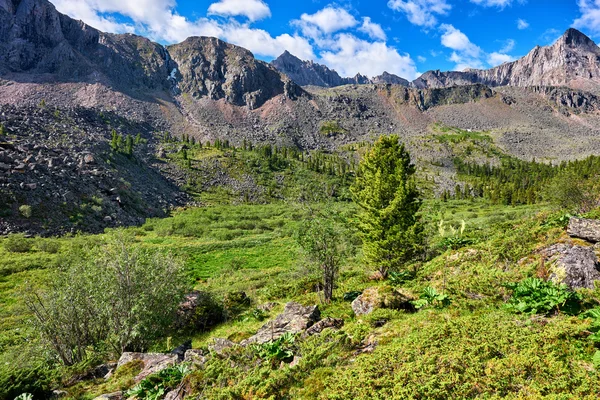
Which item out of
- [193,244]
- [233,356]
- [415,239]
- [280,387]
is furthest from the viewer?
[193,244]

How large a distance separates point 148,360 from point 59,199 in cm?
6667

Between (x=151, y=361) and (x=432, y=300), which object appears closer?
(x=432, y=300)

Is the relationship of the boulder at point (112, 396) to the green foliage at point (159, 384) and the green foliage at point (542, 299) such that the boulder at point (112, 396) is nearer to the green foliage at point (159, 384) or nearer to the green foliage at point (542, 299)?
the green foliage at point (159, 384)

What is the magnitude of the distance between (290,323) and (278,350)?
4941 millimetres

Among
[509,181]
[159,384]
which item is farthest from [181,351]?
[509,181]

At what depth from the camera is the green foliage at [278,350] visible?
38.5 ft

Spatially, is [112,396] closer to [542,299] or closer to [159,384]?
[159,384]

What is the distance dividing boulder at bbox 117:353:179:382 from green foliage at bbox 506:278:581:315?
14.3 m

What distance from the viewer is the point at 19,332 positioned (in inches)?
977

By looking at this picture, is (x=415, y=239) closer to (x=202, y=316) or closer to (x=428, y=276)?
(x=428, y=276)

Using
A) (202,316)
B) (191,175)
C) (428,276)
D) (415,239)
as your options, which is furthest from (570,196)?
(191,175)

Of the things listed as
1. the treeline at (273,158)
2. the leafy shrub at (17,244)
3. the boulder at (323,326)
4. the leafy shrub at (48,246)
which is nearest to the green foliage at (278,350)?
the boulder at (323,326)

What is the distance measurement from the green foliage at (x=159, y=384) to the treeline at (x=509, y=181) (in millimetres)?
124853

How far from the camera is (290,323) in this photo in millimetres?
16734
